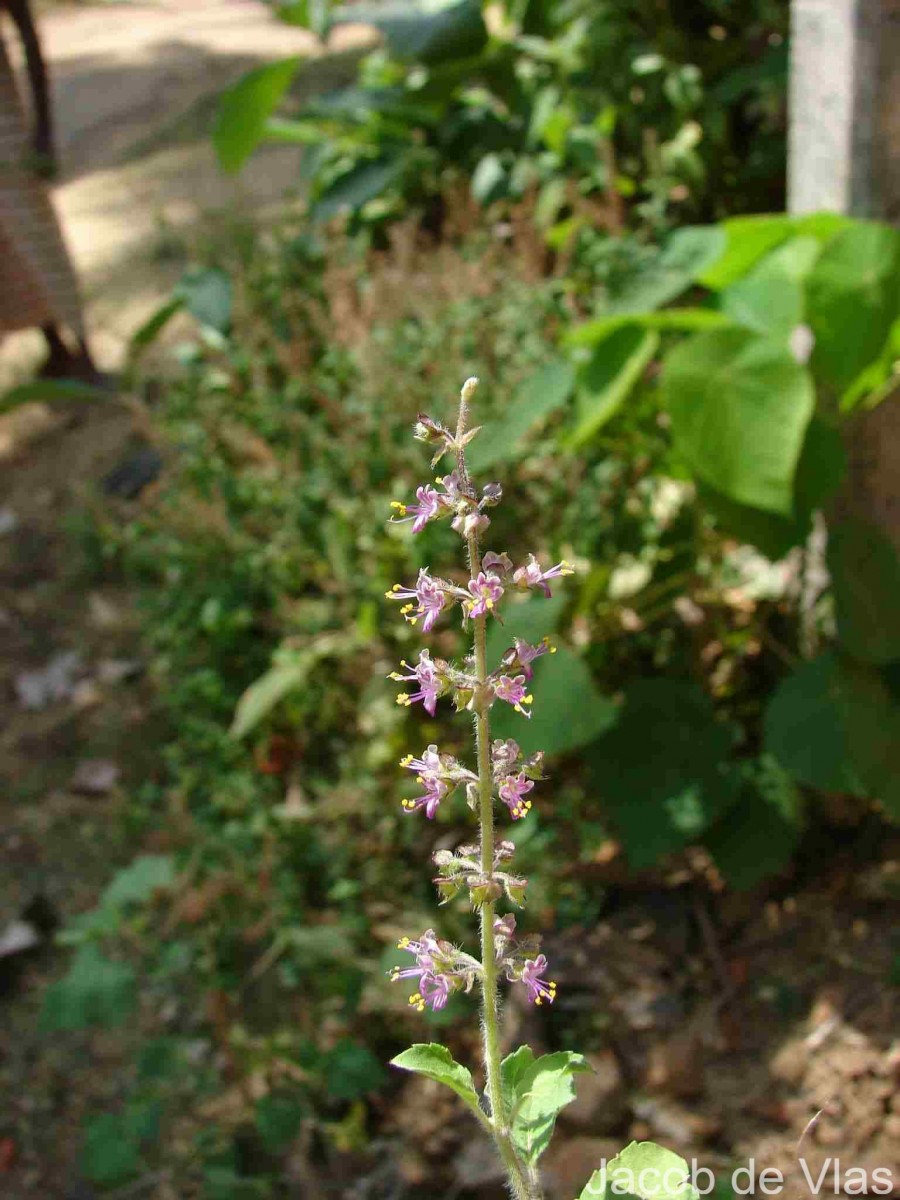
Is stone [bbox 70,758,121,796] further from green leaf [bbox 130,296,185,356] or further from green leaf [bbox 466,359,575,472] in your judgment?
green leaf [bbox 466,359,575,472]

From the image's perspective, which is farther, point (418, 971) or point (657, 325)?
point (657, 325)

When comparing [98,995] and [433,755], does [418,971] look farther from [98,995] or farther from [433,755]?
[98,995]

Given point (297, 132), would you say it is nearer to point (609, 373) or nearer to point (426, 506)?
point (609, 373)

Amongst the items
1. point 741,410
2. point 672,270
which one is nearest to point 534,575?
point 741,410

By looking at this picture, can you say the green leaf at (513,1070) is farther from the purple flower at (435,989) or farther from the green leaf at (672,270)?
the green leaf at (672,270)

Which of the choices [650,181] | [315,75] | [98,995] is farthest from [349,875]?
[315,75]

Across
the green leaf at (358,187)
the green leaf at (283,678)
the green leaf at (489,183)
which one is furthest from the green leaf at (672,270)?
the green leaf at (358,187)
